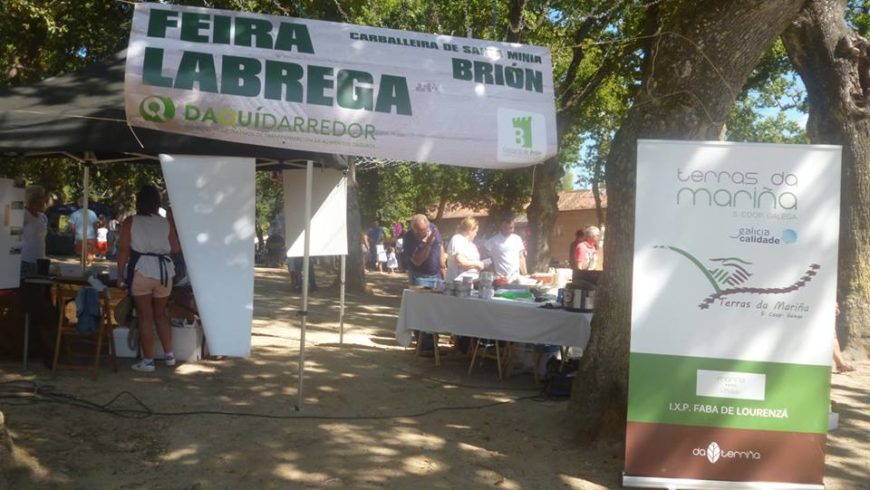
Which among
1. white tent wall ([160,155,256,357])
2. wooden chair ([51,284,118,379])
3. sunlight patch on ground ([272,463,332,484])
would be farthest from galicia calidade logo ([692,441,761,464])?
wooden chair ([51,284,118,379])

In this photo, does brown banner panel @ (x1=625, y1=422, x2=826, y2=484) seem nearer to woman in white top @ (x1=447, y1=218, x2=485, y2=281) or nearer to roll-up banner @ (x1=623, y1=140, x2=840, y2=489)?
roll-up banner @ (x1=623, y1=140, x2=840, y2=489)

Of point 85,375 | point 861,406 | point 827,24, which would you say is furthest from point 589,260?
point 85,375

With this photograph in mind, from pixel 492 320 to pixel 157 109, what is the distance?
3.74 metres

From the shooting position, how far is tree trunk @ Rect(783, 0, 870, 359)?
32.2 ft

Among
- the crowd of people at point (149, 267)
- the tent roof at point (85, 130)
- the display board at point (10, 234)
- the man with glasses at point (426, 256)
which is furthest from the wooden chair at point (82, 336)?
the man with glasses at point (426, 256)

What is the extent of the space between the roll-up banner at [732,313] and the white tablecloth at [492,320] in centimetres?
241

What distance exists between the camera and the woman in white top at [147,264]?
23.7ft

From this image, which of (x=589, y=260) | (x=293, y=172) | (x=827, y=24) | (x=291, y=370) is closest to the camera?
(x=291, y=370)

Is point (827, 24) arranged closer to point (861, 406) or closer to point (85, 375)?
point (861, 406)

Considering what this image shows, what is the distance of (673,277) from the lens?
4.71 meters

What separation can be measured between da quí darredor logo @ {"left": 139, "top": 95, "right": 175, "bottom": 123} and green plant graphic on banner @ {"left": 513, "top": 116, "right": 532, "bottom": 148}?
258cm

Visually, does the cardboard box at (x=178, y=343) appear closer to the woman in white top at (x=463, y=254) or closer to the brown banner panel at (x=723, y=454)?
the woman in white top at (x=463, y=254)

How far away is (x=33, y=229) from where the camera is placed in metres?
8.35

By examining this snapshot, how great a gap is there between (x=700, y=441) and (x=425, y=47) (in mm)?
3550
